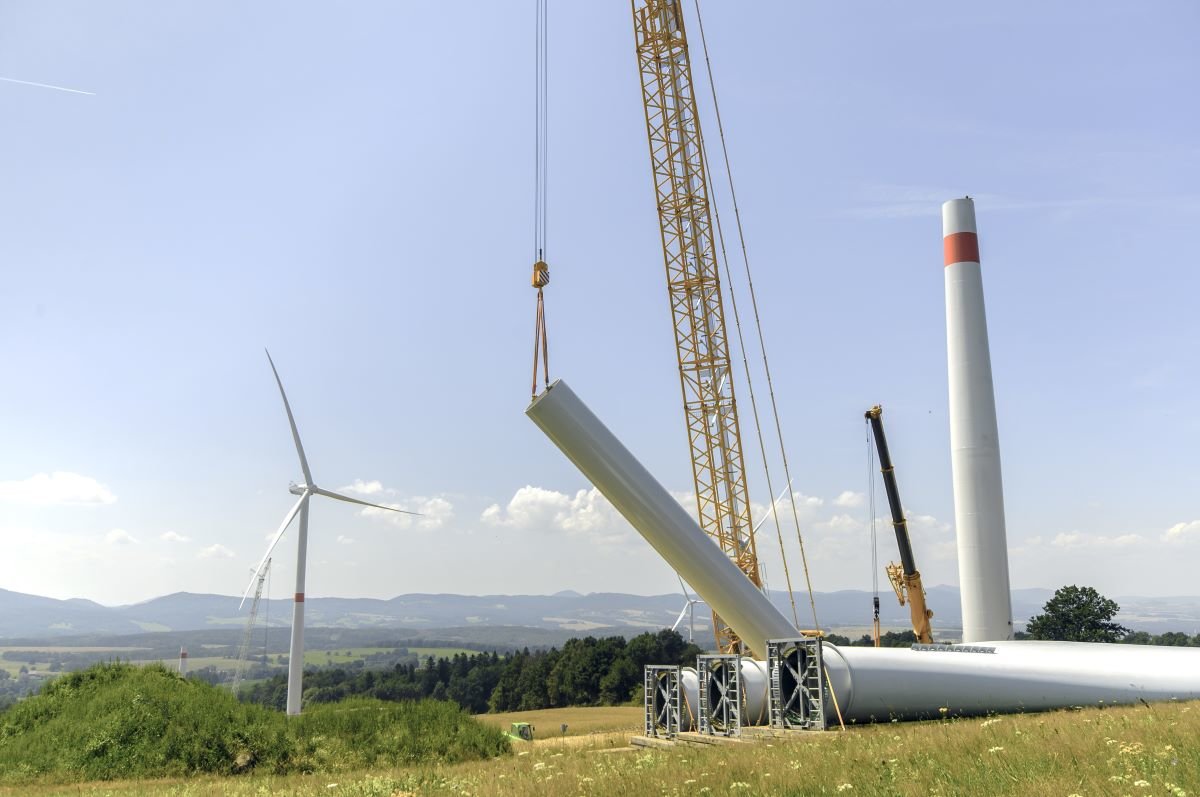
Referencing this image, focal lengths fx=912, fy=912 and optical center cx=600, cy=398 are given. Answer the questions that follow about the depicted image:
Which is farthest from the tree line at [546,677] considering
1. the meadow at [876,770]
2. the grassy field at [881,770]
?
the grassy field at [881,770]

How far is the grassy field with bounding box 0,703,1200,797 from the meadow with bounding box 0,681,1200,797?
0.08ft

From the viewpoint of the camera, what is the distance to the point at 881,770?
13859mm

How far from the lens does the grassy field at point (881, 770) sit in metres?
11.9

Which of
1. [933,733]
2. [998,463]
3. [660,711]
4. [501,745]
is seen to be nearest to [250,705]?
[501,745]

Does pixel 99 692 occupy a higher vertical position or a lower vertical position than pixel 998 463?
lower

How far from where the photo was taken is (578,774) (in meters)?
16.5

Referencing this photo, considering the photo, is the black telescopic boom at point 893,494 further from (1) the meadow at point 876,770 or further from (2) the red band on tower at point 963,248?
(1) the meadow at point 876,770

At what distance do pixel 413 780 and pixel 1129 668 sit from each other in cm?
2388

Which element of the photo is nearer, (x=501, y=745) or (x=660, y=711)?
(x=501, y=745)

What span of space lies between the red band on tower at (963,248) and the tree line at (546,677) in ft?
193

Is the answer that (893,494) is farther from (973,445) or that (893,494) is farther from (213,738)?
(213,738)

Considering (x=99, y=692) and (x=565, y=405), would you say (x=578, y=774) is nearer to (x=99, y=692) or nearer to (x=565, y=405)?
(x=565, y=405)

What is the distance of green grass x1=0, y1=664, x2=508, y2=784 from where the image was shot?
81.5ft

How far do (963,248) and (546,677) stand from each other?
80644 millimetres
